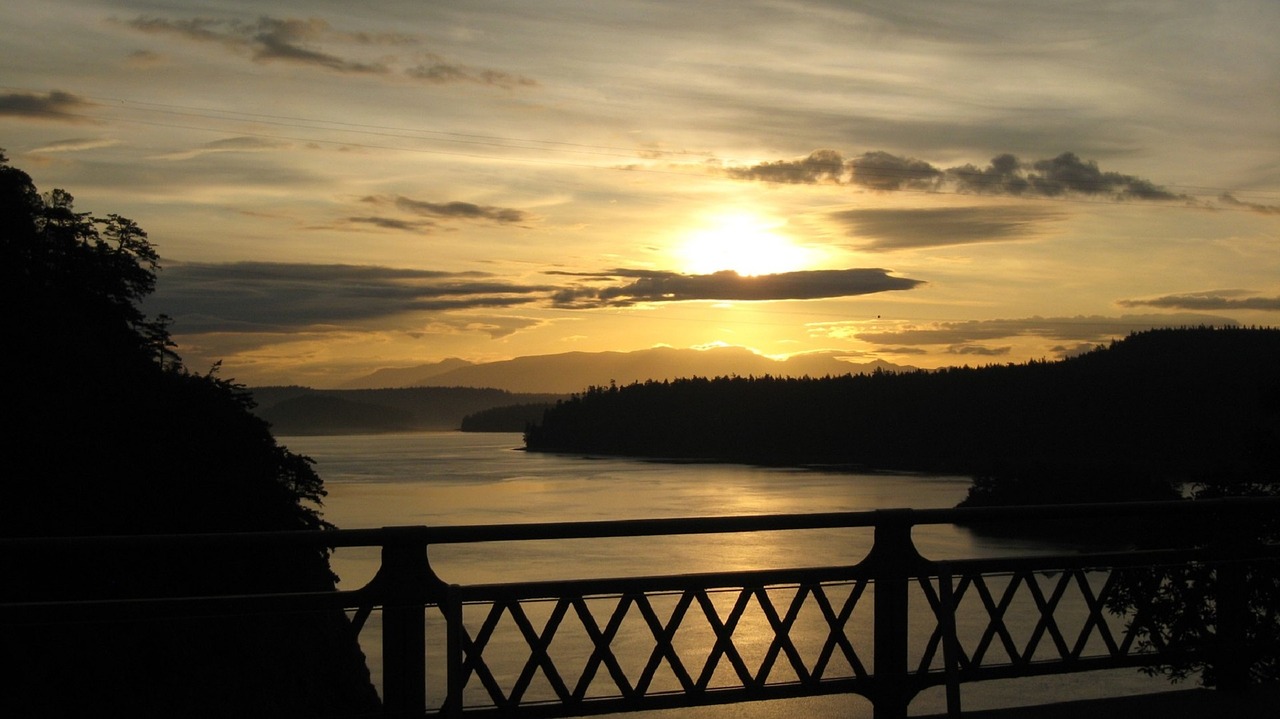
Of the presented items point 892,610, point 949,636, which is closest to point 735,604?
point 892,610

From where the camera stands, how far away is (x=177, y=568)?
28047 mm

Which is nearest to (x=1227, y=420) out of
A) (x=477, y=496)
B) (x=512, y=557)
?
(x=477, y=496)

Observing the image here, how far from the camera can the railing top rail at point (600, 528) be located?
15.2ft

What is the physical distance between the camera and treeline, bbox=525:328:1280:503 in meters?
123

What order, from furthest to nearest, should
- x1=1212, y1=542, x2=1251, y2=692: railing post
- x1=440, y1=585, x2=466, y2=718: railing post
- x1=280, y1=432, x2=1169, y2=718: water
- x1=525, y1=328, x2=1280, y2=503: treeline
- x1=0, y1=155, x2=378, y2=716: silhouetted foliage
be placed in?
x1=525, y1=328, x2=1280, y2=503: treeline → x1=280, y1=432, x2=1169, y2=718: water → x1=0, y1=155, x2=378, y2=716: silhouetted foliage → x1=1212, y1=542, x2=1251, y2=692: railing post → x1=440, y1=585, x2=466, y2=718: railing post

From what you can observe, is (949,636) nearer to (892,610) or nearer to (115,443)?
(892,610)

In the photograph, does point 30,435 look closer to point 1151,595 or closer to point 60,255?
point 60,255

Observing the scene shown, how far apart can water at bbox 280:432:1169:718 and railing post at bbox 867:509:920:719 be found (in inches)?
756

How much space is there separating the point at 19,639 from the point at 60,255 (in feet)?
130

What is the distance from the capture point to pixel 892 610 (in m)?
5.79

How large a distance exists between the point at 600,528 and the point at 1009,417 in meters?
150

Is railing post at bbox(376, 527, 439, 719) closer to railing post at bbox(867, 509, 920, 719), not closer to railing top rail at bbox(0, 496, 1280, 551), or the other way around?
railing top rail at bbox(0, 496, 1280, 551)

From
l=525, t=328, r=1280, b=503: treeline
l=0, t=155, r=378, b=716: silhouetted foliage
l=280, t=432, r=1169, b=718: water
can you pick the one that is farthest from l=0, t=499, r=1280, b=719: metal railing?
l=525, t=328, r=1280, b=503: treeline

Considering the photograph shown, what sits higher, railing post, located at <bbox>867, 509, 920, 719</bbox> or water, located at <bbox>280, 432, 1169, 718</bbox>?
railing post, located at <bbox>867, 509, 920, 719</bbox>
